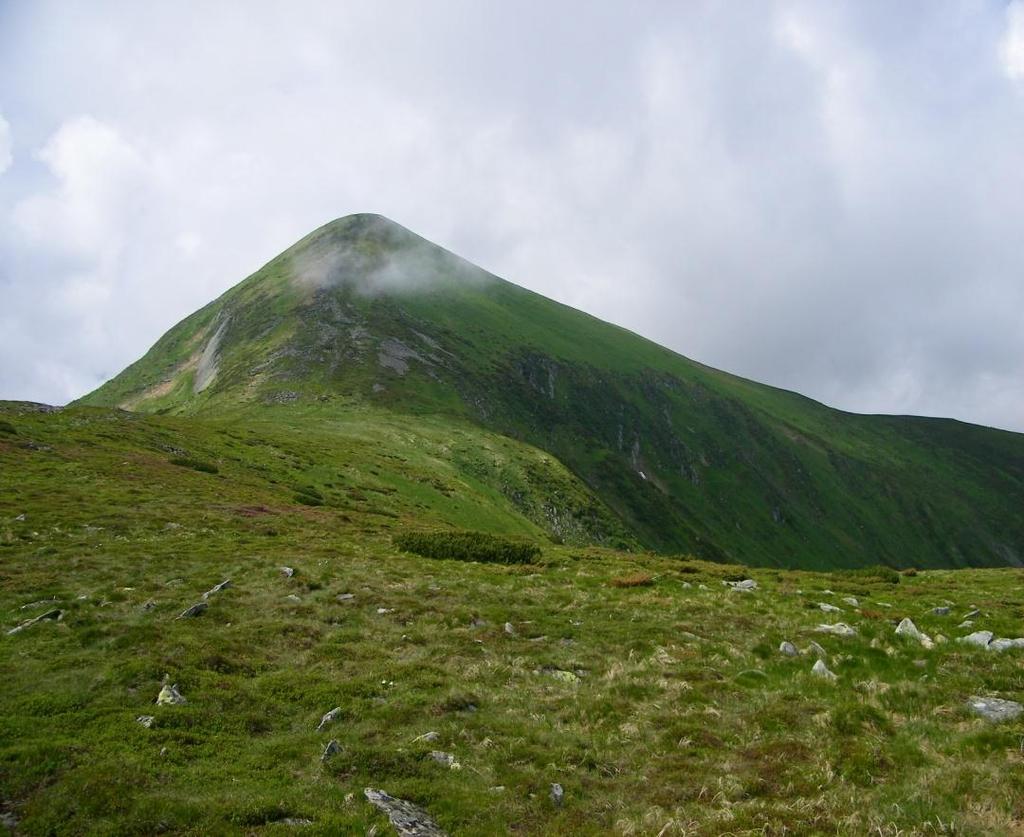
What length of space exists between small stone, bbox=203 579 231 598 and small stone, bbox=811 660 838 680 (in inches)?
774

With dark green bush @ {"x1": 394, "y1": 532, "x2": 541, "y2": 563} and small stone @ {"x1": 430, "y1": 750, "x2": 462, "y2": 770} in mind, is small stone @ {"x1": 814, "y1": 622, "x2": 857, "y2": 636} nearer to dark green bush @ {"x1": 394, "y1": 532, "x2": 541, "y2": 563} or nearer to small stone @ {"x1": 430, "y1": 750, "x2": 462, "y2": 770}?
small stone @ {"x1": 430, "y1": 750, "x2": 462, "y2": 770}

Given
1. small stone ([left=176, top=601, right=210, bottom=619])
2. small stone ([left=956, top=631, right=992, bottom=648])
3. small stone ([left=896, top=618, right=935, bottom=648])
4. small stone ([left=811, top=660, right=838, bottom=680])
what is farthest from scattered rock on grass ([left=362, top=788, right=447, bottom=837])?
small stone ([left=956, top=631, right=992, bottom=648])

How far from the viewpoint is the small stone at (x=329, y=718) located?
44.6 ft

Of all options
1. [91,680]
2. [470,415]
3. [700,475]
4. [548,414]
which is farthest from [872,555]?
[91,680]

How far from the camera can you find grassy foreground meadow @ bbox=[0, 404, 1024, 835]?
10273 mm

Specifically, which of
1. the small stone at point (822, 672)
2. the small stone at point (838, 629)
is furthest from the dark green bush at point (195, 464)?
the small stone at point (822, 672)

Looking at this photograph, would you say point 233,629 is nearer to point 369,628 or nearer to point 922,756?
point 369,628

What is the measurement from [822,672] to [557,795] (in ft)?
29.5

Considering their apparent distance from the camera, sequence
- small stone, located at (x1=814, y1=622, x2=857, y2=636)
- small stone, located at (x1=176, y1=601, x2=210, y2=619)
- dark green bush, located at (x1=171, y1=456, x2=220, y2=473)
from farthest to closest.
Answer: dark green bush, located at (x1=171, y1=456, x2=220, y2=473)
small stone, located at (x1=176, y1=601, x2=210, y2=619)
small stone, located at (x1=814, y1=622, x2=857, y2=636)

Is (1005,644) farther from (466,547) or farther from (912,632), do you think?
(466,547)

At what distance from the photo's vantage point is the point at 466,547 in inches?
1400

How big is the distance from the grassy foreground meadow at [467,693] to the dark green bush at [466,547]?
1.57 meters

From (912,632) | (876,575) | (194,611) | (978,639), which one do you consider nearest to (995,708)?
(978,639)

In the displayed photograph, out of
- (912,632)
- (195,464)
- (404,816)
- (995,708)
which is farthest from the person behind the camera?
(195,464)
